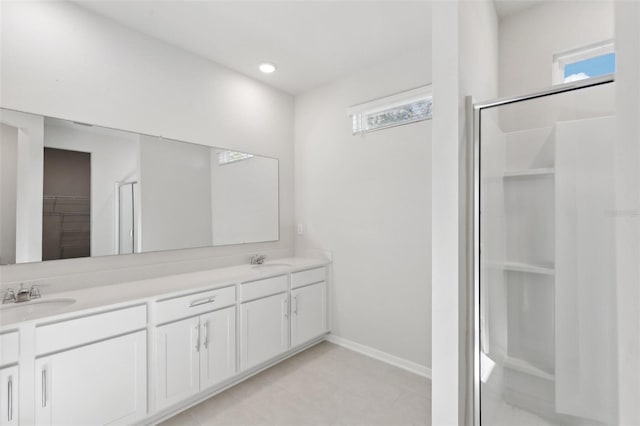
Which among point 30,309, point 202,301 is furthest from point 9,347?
point 202,301

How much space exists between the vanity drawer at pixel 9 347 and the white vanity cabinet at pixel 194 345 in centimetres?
62

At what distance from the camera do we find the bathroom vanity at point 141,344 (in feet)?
4.65

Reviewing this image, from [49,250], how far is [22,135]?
0.72 meters

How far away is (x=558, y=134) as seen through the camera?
1.21 metres

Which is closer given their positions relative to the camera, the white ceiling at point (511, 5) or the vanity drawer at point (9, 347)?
the vanity drawer at point (9, 347)

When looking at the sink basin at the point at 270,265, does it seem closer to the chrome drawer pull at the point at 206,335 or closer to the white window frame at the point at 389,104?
the chrome drawer pull at the point at 206,335

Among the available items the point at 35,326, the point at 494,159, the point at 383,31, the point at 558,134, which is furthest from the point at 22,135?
the point at 558,134

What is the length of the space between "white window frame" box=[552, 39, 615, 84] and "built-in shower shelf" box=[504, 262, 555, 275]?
5.41 ft

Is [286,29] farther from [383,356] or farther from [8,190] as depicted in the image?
[383,356]

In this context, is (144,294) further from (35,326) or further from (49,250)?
(49,250)

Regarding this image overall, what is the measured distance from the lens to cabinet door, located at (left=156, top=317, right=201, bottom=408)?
6.02 feet

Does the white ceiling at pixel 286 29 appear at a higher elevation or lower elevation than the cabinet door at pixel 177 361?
higher

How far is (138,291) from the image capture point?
1893mm

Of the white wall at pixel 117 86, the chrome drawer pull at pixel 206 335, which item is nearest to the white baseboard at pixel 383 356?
the white wall at pixel 117 86
